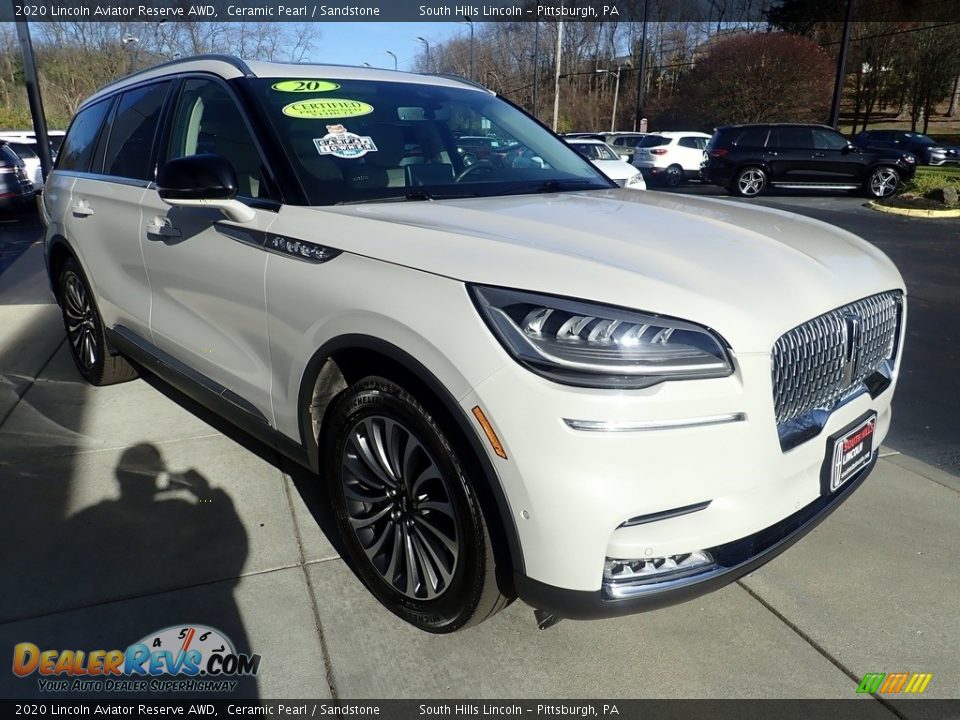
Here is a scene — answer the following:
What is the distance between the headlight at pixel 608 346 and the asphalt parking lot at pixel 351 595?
3.44 feet

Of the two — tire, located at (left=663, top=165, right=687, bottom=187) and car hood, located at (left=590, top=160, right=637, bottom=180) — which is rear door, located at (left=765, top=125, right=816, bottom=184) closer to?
car hood, located at (left=590, top=160, right=637, bottom=180)

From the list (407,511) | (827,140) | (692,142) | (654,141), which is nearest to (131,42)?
(654,141)

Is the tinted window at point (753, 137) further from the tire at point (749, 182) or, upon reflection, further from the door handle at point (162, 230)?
the door handle at point (162, 230)

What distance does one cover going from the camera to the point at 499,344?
189 centimetres

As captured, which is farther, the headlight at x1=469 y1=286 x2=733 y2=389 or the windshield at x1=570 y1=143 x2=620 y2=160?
the windshield at x1=570 y1=143 x2=620 y2=160

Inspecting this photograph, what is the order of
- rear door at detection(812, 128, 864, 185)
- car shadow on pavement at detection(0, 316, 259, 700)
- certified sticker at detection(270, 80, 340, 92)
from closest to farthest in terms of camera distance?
car shadow on pavement at detection(0, 316, 259, 700) < certified sticker at detection(270, 80, 340, 92) < rear door at detection(812, 128, 864, 185)

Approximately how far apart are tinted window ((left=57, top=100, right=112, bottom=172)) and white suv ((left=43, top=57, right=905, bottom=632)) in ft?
4.14

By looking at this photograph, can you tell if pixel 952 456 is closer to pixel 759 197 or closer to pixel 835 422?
pixel 835 422

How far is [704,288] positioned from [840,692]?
4.39 feet

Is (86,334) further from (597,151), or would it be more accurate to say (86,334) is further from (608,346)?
(597,151)

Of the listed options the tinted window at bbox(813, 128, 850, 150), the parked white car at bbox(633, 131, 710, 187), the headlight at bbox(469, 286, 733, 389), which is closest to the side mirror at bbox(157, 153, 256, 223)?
the headlight at bbox(469, 286, 733, 389)

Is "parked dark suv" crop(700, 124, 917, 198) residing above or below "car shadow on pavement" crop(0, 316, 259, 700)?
above

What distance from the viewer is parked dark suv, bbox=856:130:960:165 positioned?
29266 mm

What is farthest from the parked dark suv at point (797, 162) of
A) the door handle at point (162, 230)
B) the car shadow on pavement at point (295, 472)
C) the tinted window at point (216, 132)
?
the door handle at point (162, 230)
